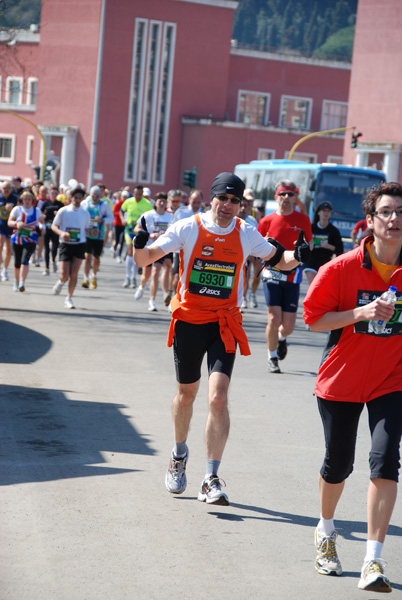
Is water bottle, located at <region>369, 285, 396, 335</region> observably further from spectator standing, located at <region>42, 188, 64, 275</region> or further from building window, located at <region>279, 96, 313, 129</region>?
building window, located at <region>279, 96, 313, 129</region>

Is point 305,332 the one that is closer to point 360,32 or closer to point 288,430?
point 288,430

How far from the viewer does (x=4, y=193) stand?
2131 cm

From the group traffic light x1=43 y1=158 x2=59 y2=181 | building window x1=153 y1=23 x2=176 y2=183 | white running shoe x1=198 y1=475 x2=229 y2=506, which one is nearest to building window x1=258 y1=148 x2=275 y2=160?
building window x1=153 y1=23 x2=176 y2=183

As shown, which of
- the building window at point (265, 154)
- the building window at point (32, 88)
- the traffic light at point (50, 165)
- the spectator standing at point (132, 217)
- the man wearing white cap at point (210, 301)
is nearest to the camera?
the man wearing white cap at point (210, 301)

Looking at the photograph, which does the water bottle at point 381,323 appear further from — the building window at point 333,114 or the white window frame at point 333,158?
the building window at point 333,114

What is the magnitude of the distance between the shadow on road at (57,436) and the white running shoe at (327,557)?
6.57 ft

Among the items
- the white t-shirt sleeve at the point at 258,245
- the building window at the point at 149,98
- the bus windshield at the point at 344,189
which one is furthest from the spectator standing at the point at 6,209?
the building window at the point at 149,98

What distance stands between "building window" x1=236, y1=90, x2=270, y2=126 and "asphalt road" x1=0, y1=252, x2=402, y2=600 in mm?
59846

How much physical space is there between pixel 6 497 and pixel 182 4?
62965 mm

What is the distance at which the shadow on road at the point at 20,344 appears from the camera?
11.8 metres

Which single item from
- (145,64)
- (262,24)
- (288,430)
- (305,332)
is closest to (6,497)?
(288,430)

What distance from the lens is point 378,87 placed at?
51344 millimetres

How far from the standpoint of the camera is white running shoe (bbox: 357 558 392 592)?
473 centimetres

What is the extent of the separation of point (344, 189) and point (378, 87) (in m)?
22.1
